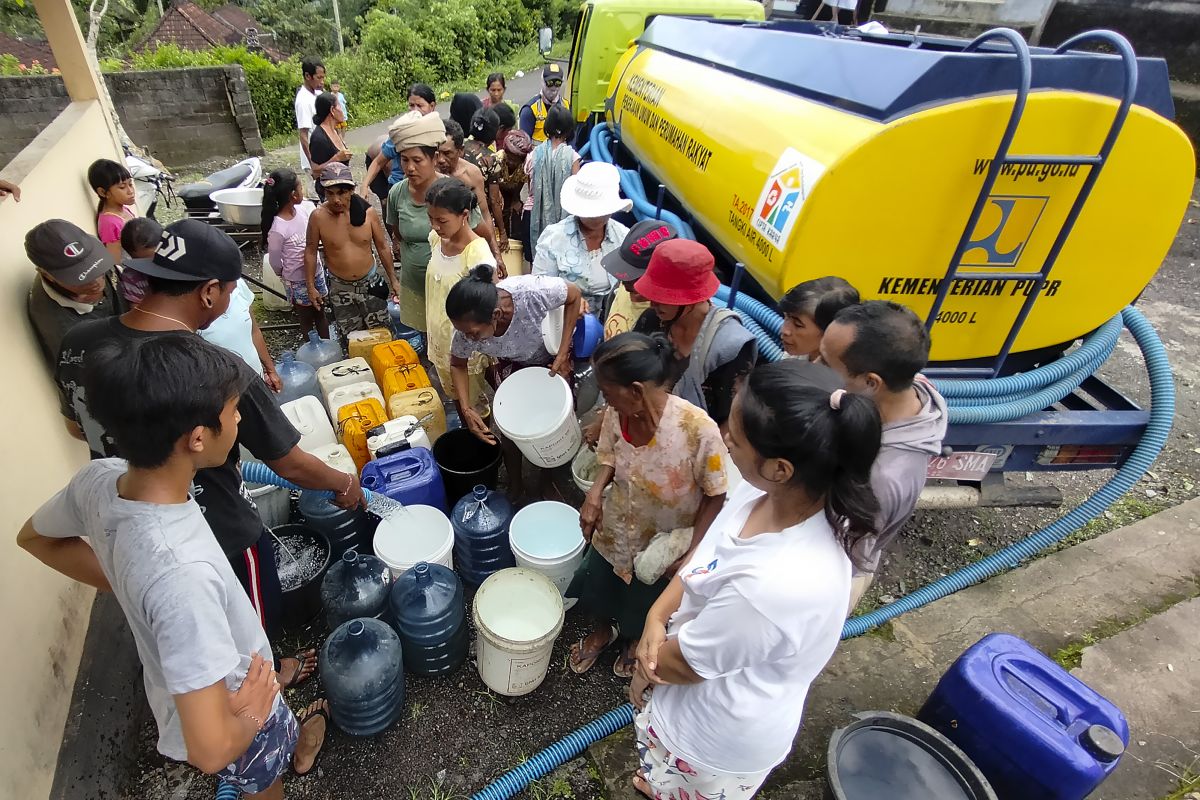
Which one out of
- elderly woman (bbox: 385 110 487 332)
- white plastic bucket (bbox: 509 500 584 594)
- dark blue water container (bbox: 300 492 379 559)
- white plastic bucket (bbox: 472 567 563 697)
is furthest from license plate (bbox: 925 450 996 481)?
elderly woman (bbox: 385 110 487 332)

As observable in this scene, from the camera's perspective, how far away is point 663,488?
2367mm

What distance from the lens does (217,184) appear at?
299 inches

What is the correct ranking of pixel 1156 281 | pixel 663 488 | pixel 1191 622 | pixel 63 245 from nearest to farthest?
pixel 663 488, pixel 63 245, pixel 1191 622, pixel 1156 281

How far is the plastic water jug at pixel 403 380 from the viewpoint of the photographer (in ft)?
13.1

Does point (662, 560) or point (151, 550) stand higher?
point (151, 550)

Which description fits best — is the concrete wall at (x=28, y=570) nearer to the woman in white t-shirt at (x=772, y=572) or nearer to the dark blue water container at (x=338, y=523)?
the dark blue water container at (x=338, y=523)

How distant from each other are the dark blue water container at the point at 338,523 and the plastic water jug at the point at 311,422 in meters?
0.49

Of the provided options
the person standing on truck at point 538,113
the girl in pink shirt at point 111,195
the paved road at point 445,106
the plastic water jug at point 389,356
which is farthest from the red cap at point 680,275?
the paved road at point 445,106

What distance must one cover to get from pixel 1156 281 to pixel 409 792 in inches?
354

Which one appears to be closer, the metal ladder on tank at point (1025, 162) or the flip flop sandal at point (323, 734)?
the metal ladder on tank at point (1025, 162)

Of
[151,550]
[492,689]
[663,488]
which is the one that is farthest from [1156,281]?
[151,550]

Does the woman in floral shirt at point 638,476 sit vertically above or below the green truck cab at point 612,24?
below

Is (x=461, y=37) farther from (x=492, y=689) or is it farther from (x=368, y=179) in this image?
(x=492, y=689)

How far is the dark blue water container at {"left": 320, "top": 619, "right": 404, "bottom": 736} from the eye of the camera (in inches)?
99.5
